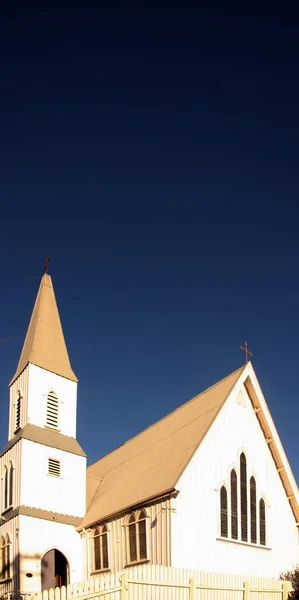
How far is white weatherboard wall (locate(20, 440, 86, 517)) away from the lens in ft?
100

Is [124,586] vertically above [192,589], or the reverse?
[124,586]

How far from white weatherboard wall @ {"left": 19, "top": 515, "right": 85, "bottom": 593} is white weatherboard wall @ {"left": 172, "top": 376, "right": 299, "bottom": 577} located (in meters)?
7.52

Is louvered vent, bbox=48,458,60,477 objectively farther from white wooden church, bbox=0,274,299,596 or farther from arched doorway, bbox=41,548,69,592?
arched doorway, bbox=41,548,69,592

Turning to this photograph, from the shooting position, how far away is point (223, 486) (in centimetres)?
2795

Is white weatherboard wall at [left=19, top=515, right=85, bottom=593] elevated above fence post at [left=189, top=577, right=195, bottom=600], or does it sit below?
above

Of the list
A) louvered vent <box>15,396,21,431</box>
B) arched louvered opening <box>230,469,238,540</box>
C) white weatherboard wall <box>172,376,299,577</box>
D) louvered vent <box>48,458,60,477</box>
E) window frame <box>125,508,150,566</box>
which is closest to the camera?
white weatherboard wall <box>172,376,299,577</box>

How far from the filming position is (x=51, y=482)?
3162 centimetres

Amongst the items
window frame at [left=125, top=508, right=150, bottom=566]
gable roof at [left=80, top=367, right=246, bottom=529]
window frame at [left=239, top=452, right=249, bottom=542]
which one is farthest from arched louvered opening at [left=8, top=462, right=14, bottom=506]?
window frame at [left=239, top=452, right=249, bottom=542]

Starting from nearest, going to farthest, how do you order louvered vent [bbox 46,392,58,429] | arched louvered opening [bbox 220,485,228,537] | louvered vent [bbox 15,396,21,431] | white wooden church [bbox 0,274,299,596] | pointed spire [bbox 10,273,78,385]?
white wooden church [bbox 0,274,299,596] → arched louvered opening [bbox 220,485,228,537] → louvered vent [bbox 15,396,21,431] → louvered vent [bbox 46,392,58,429] → pointed spire [bbox 10,273,78,385]

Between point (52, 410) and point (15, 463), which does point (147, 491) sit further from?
point (52, 410)

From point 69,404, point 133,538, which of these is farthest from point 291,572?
point 69,404

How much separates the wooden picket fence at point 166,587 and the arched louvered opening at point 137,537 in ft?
15.0

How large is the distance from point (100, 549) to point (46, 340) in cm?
1099

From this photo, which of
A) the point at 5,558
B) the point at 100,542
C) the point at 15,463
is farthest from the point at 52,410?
the point at 5,558
